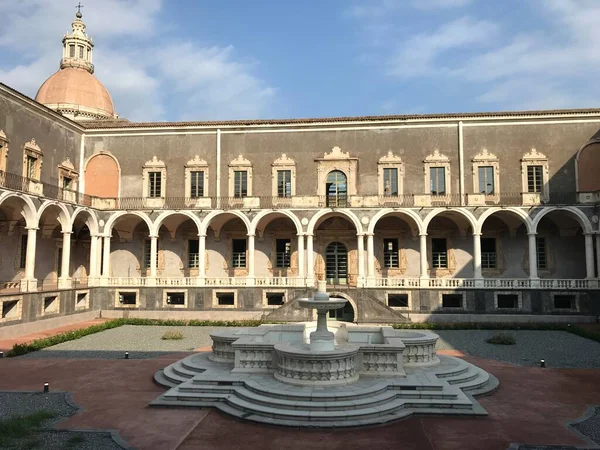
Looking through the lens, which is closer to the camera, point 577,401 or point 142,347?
point 577,401

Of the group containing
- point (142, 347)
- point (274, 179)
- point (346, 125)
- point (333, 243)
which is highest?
point (346, 125)

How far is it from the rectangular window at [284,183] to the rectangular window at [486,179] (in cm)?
1213

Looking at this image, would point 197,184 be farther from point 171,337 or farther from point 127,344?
point 127,344

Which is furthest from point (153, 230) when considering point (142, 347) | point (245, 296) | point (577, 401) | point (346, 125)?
point (577, 401)

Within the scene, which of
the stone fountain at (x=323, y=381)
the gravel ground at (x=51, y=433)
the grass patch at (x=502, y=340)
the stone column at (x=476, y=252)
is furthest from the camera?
the stone column at (x=476, y=252)

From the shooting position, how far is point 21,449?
28.9 ft

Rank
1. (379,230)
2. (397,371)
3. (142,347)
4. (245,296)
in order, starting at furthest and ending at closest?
(379,230), (245,296), (142,347), (397,371)

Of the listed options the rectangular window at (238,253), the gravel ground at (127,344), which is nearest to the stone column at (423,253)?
the rectangular window at (238,253)

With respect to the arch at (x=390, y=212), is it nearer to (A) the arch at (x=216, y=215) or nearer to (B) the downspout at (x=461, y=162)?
(B) the downspout at (x=461, y=162)

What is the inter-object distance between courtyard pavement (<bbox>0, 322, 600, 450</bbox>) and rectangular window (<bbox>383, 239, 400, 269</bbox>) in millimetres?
15896

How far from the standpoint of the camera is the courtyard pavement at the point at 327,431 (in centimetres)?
909

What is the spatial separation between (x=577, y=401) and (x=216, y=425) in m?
9.06

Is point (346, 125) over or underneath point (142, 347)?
over

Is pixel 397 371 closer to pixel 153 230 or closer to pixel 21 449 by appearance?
pixel 21 449
